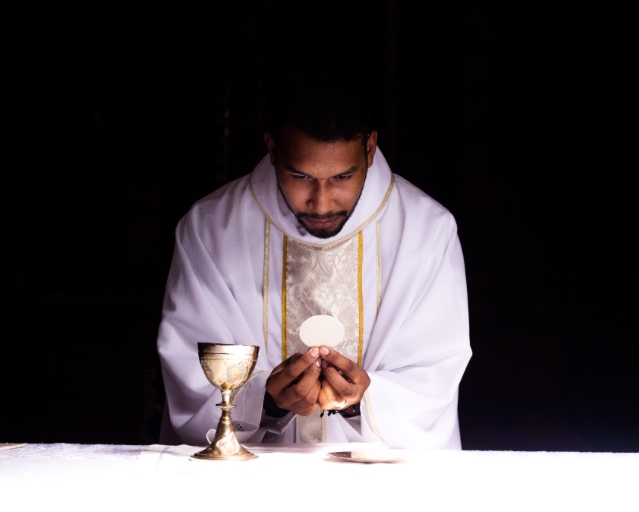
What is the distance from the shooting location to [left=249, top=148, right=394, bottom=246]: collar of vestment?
3.09m

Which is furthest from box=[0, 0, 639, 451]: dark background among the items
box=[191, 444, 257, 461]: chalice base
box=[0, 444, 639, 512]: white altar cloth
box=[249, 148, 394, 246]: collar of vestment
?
box=[191, 444, 257, 461]: chalice base

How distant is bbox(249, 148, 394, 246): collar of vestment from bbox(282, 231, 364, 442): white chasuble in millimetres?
24

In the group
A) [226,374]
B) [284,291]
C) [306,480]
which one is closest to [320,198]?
[284,291]

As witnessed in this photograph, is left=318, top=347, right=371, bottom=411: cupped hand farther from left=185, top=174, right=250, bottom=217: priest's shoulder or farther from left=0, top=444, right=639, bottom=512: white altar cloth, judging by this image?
left=185, top=174, right=250, bottom=217: priest's shoulder

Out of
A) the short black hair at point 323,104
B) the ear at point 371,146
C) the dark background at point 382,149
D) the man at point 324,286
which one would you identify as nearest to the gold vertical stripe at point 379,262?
the man at point 324,286

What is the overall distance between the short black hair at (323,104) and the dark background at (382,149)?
276cm

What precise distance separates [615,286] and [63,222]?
3.68 meters

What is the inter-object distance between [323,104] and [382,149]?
344 centimetres

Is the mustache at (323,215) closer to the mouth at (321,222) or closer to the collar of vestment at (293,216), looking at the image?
the mouth at (321,222)

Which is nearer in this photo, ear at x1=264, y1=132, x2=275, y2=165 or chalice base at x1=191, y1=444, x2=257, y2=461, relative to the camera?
chalice base at x1=191, y1=444, x2=257, y2=461

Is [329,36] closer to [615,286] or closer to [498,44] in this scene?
[498,44]

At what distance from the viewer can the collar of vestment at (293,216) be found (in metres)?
3.09

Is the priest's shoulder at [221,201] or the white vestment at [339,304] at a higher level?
the priest's shoulder at [221,201]

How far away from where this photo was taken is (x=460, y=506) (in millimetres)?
1591
